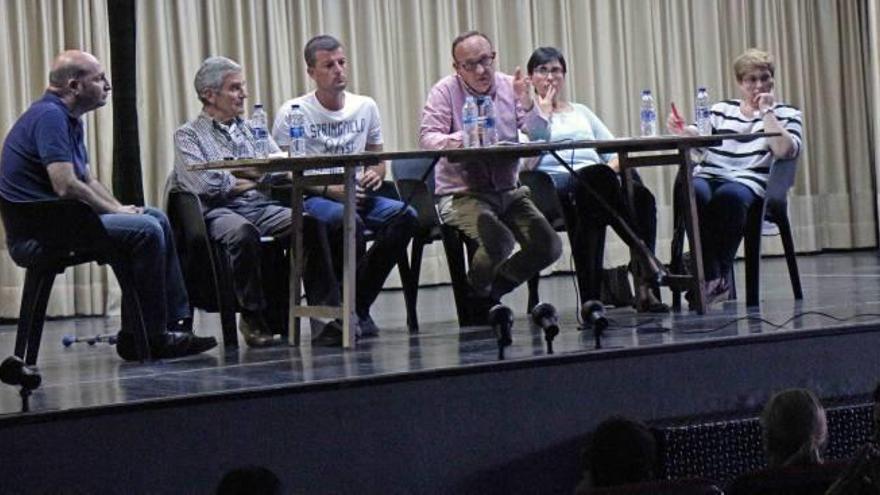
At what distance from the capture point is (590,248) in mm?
5633

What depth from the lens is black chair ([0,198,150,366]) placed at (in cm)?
450

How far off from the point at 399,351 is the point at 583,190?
4.77 ft

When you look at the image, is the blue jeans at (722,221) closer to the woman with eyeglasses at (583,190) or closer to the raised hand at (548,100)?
the woman with eyeglasses at (583,190)

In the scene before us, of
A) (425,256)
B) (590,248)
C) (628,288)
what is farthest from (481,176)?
(425,256)

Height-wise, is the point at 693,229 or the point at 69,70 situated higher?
the point at 69,70

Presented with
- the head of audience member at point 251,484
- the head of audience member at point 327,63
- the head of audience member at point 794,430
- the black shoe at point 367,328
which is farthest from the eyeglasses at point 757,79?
the head of audience member at point 251,484

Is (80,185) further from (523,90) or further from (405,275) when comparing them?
(523,90)

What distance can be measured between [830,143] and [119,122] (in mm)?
5544

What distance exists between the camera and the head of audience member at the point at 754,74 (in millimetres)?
5777

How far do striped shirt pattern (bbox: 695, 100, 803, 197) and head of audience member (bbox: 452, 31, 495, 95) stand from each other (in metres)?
0.92

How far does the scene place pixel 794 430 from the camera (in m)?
2.95

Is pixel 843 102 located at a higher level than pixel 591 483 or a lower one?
higher

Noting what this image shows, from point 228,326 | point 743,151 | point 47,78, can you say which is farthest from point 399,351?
point 47,78

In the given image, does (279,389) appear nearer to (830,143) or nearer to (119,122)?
(119,122)
